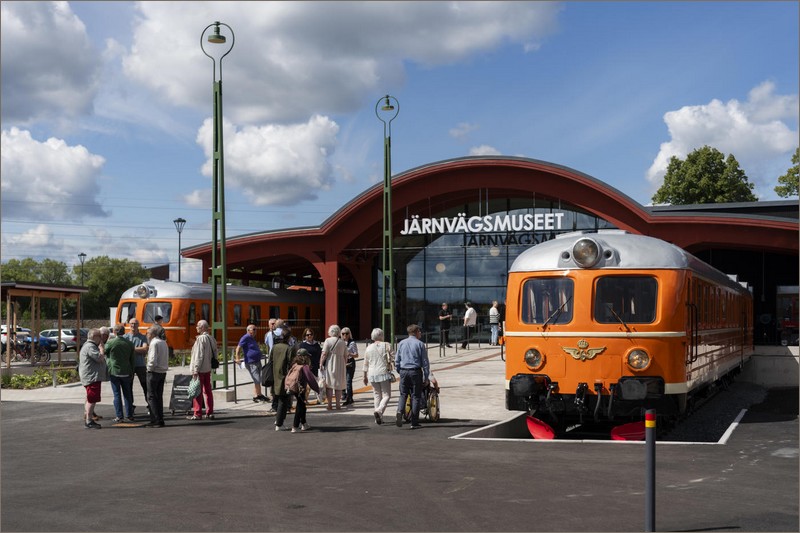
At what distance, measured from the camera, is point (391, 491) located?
901 centimetres

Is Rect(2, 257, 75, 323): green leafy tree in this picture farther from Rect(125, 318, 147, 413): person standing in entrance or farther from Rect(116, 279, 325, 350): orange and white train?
Rect(125, 318, 147, 413): person standing in entrance

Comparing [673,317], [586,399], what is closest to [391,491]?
[586,399]

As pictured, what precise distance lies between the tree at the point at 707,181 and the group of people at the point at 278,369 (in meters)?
47.1

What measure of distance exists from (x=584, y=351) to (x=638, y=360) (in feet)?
2.48

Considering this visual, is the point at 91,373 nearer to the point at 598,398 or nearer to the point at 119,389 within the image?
the point at 119,389

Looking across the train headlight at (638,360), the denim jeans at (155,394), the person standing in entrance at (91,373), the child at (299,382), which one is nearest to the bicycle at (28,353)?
the person standing in entrance at (91,373)

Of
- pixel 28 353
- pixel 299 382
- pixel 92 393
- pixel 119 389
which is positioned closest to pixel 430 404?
pixel 299 382

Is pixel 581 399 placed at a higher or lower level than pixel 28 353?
higher

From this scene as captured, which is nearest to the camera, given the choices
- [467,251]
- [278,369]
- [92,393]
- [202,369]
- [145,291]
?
[278,369]

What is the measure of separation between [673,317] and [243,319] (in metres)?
27.0

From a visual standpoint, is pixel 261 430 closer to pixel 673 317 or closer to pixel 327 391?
pixel 327 391

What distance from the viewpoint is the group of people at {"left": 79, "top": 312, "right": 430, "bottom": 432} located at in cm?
→ 1434

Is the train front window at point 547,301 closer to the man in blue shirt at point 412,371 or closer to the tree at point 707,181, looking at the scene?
the man in blue shirt at point 412,371

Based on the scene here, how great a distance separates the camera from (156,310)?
112ft
